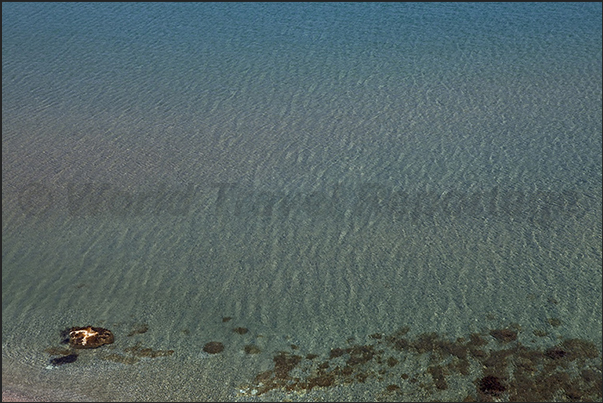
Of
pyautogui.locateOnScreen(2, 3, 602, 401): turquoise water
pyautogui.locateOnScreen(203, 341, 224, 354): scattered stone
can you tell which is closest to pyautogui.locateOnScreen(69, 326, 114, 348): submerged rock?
pyautogui.locateOnScreen(2, 3, 602, 401): turquoise water

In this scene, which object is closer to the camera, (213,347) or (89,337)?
(213,347)

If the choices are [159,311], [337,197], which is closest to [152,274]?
[159,311]

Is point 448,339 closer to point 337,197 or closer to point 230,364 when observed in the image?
point 230,364

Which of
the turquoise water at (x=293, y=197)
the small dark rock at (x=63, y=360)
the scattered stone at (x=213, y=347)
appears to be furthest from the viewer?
the turquoise water at (x=293, y=197)

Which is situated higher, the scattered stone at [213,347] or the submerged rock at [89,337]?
the submerged rock at [89,337]

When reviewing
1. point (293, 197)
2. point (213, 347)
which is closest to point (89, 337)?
point (213, 347)

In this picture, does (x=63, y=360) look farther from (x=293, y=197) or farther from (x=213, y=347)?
(x=293, y=197)

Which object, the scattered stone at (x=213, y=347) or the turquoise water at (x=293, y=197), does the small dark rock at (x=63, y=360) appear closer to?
the turquoise water at (x=293, y=197)

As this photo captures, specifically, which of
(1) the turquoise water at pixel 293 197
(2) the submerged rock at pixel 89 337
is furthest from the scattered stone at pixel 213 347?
(2) the submerged rock at pixel 89 337
